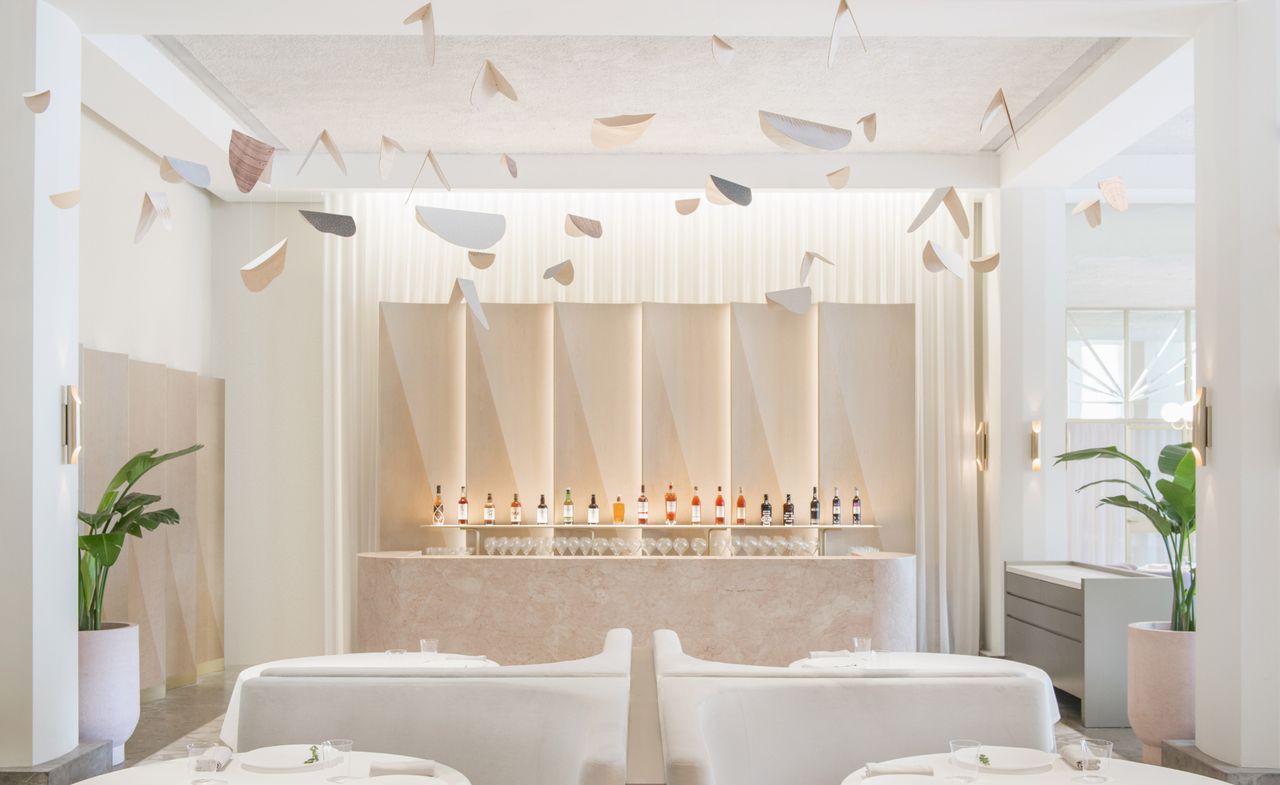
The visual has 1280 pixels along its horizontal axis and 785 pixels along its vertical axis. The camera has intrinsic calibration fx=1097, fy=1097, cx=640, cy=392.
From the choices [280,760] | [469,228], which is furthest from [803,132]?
[280,760]

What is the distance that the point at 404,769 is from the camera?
291 cm

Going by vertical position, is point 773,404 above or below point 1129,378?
below

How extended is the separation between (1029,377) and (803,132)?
188 inches

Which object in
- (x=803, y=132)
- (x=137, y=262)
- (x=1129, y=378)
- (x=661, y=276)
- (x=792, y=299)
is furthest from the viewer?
(x=1129, y=378)

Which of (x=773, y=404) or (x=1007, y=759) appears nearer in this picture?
(x=1007, y=759)

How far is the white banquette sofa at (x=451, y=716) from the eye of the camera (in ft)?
11.2

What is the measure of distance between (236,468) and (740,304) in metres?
3.93

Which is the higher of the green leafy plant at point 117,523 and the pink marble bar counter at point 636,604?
the green leafy plant at point 117,523

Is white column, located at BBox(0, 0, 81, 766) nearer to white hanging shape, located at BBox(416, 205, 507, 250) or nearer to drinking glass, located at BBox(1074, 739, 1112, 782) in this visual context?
white hanging shape, located at BBox(416, 205, 507, 250)

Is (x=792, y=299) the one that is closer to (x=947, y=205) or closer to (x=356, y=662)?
(x=947, y=205)

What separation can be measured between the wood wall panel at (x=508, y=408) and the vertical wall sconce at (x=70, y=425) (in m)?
3.20

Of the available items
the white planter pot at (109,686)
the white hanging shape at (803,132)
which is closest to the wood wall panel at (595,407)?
the white planter pot at (109,686)

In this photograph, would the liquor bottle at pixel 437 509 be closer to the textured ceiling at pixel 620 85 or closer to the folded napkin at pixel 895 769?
the textured ceiling at pixel 620 85

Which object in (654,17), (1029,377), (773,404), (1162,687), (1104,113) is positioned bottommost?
(1162,687)
